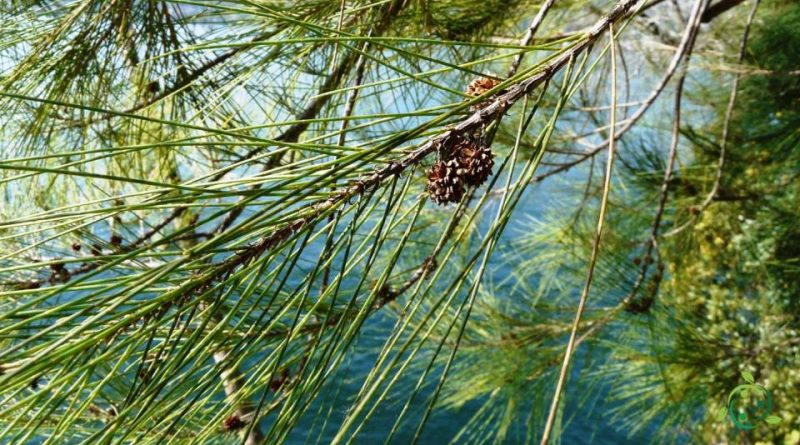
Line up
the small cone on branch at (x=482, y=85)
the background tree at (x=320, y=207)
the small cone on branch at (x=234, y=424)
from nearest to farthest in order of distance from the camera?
the background tree at (x=320, y=207), the small cone on branch at (x=482, y=85), the small cone on branch at (x=234, y=424)

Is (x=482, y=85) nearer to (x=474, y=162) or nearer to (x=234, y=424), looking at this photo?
(x=474, y=162)

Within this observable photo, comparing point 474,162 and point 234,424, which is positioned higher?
point 474,162

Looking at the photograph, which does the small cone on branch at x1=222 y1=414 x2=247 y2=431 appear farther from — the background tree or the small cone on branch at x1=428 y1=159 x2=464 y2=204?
the small cone on branch at x1=428 y1=159 x2=464 y2=204

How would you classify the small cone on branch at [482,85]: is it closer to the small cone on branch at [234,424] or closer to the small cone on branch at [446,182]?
the small cone on branch at [446,182]

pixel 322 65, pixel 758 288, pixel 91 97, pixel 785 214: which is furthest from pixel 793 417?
pixel 91 97

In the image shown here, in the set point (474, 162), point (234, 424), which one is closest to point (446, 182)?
point (474, 162)

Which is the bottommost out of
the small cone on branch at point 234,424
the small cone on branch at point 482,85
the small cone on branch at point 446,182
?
the small cone on branch at point 234,424

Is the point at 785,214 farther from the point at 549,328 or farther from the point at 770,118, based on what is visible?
the point at 549,328

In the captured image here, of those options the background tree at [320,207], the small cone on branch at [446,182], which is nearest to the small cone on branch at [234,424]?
the background tree at [320,207]
